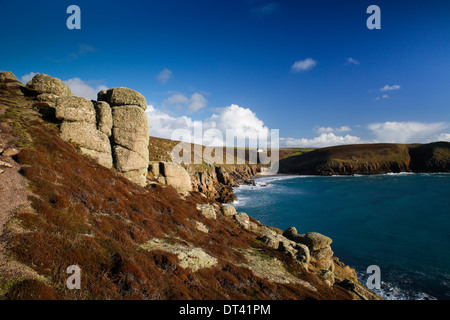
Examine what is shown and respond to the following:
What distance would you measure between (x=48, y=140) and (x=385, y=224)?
6322 centimetres

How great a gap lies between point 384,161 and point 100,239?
176536 mm

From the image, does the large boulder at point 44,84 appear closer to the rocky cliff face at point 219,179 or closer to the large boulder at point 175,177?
the large boulder at point 175,177

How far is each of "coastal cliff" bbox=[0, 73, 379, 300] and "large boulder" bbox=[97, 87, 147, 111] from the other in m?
0.13

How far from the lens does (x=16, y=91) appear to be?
26.2m

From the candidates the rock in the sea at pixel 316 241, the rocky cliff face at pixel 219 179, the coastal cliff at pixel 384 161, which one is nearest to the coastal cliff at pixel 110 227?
the rock in the sea at pixel 316 241

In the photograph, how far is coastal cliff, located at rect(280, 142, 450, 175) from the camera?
128250 millimetres

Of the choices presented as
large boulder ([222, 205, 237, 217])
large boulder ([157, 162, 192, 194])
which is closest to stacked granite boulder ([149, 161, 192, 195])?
large boulder ([157, 162, 192, 194])

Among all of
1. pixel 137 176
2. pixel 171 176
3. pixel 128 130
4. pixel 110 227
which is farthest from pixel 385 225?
pixel 128 130

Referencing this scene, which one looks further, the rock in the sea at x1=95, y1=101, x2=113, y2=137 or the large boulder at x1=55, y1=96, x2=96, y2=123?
the rock in the sea at x1=95, y1=101, x2=113, y2=137

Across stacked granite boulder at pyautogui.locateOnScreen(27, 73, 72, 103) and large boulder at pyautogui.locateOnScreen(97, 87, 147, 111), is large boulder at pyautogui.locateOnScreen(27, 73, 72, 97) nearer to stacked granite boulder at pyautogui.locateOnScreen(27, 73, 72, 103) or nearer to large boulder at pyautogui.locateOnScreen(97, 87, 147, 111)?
stacked granite boulder at pyautogui.locateOnScreen(27, 73, 72, 103)

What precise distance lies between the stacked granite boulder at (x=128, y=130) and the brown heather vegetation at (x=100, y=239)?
368cm

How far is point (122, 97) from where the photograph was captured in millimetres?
25984

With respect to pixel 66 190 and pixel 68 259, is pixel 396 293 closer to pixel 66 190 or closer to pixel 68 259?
pixel 68 259

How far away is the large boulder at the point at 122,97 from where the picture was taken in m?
25.8
